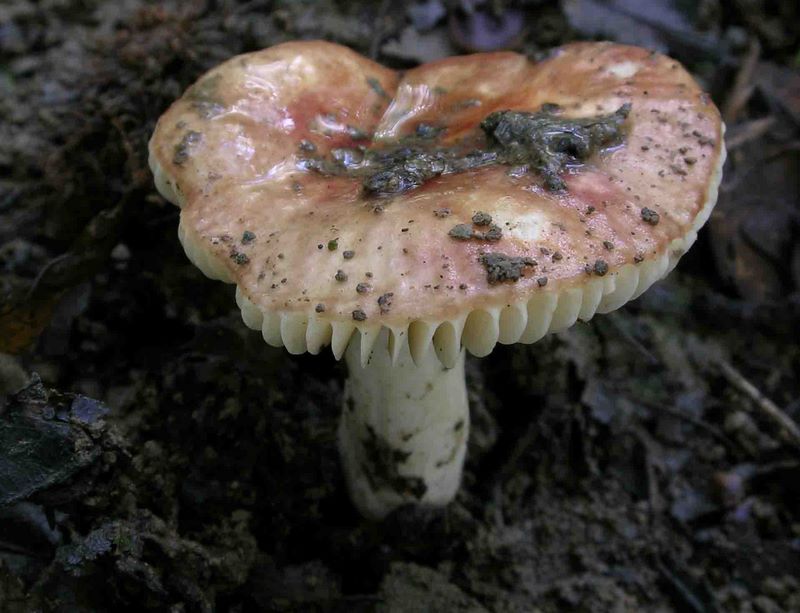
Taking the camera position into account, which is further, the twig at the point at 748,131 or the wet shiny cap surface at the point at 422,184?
the twig at the point at 748,131

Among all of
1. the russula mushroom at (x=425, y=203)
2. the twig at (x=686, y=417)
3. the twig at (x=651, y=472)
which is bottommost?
the twig at (x=651, y=472)

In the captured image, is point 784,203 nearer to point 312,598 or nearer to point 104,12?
point 312,598

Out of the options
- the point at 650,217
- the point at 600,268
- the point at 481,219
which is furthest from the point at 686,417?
the point at 481,219

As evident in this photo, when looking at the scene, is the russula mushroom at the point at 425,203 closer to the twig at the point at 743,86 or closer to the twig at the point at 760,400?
the twig at the point at 760,400

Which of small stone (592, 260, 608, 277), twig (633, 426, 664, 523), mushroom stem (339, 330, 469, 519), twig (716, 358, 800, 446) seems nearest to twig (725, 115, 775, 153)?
twig (716, 358, 800, 446)

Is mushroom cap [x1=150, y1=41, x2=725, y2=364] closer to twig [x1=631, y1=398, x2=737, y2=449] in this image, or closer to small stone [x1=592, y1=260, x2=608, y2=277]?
small stone [x1=592, y1=260, x2=608, y2=277]

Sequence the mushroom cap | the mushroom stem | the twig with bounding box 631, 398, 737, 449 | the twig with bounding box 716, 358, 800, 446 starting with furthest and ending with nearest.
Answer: the twig with bounding box 631, 398, 737, 449
the twig with bounding box 716, 358, 800, 446
the mushroom stem
the mushroom cap

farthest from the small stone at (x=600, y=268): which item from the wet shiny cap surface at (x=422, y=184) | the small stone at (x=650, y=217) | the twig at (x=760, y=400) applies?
the twig at (x=760, y=400)
